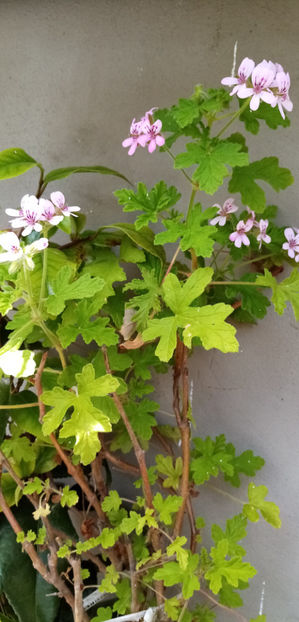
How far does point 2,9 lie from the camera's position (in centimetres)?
151

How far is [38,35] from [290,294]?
1015 millimetres

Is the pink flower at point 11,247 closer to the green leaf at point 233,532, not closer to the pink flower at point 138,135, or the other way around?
the pink flower at point 138,135

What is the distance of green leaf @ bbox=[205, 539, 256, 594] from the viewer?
1.11 metres

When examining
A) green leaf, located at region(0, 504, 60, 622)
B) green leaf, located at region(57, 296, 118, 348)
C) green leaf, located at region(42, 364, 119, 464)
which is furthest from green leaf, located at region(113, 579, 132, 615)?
Answer: green leaf, located at region(57, 296, 118, 348)

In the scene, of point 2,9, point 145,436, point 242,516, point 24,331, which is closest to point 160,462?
point 145,436

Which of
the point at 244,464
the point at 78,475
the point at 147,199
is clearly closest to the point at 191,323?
the point at 147,199

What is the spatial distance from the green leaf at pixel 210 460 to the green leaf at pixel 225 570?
182 mm

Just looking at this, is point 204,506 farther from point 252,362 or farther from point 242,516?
point 252,362

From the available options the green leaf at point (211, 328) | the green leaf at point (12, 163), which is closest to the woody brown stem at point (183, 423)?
the green leaf at point (211, 328)

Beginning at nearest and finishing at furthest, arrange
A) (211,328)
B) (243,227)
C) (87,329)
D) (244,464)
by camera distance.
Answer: (211,328)
(87,329)
(243,227)
(244,464)

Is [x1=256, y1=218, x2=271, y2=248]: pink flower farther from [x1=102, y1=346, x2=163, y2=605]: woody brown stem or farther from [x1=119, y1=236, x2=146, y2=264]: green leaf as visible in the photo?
[x1=102, y1=346, x2=163, y2=605]: woody brown stem

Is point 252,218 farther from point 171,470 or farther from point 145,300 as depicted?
point 171,470

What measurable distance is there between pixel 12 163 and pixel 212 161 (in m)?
0.48

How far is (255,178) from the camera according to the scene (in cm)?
114
